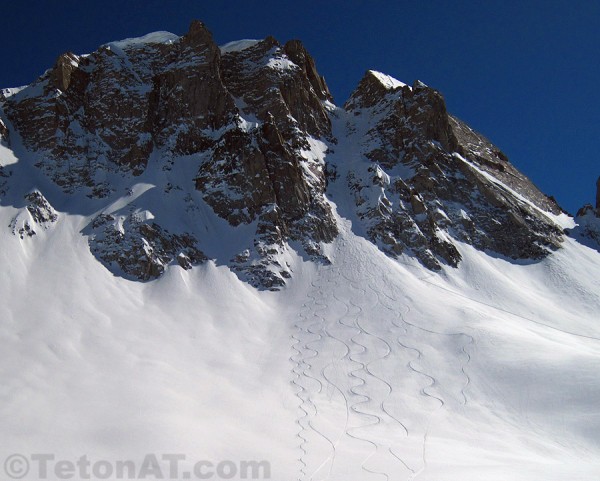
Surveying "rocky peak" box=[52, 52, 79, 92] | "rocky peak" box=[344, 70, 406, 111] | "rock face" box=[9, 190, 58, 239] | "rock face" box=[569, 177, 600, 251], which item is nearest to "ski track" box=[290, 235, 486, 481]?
"rock face" box=[9, 190, 58, 239]

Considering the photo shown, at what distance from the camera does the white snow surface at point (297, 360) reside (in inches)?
863

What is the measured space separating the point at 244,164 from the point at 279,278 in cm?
1623

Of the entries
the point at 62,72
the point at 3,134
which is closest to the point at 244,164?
the point at 3,134

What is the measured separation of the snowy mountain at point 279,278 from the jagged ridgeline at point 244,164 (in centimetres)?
29

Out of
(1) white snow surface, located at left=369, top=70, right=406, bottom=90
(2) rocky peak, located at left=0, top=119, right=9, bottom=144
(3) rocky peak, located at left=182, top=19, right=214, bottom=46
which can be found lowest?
(2) rocky peak, located at left=0, top=119, right=9, bottom=144

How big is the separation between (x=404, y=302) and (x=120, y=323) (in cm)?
2369

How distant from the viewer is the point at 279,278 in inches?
1916

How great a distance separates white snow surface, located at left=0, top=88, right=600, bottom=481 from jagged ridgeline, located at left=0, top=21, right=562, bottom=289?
1.43 meters

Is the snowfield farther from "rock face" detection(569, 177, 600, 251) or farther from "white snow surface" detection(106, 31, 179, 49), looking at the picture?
"white snow surface" detection(106, 31, 179, 49)

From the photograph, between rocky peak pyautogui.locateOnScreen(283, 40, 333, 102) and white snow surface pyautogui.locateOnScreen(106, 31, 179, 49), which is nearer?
white snow surface pyautogui.locateOnScreen(106, 31, 179, 49)

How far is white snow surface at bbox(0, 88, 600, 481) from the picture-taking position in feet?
71.9

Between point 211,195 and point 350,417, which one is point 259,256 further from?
point 350,417

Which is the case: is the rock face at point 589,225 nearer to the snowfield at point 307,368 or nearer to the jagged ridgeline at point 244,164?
the jagged ridgeline at point 244,164

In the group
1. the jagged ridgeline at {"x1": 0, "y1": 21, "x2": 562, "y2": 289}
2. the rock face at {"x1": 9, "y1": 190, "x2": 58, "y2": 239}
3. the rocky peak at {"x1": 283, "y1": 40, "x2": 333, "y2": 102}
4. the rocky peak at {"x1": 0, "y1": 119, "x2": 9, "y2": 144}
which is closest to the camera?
the rock face at {"x1": 9, "y1": 190, "x2": 58, "y2": 239}
